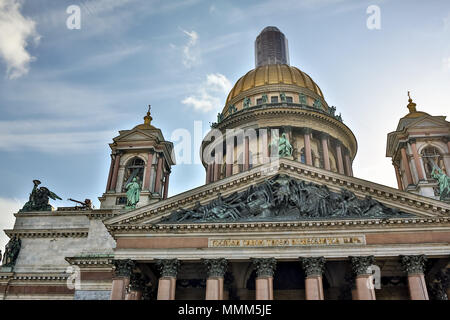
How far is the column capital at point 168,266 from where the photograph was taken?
24.7 meters

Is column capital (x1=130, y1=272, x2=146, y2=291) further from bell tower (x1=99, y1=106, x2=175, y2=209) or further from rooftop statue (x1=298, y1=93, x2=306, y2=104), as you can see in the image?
rooftop statue (x1=298, y1=93, x2=306, y2=104)

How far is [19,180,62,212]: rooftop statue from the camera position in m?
36.4

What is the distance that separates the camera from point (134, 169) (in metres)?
36.7

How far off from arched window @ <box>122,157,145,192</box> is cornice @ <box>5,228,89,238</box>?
5.03 metres

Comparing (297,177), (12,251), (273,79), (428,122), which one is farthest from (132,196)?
(273,79)

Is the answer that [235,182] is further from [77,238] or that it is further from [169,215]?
[77,238]

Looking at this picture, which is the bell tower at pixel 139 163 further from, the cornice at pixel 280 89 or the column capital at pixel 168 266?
the cornice at pixel 280 89

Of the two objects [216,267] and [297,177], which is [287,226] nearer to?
[297,177]

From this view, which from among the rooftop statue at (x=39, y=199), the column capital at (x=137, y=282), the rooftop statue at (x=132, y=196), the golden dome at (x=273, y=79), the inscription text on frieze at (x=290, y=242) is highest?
the golden dome at (x=273, y=79)

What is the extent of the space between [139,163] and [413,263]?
71.8ft

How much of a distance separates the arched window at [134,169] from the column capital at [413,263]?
66.7 feet

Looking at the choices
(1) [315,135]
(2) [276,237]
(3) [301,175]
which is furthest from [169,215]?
(1) [315,135]

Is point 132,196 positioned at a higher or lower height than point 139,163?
lower

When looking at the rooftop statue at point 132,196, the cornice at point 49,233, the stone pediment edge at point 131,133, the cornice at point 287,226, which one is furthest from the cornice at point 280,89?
the cornice at point 287,226
